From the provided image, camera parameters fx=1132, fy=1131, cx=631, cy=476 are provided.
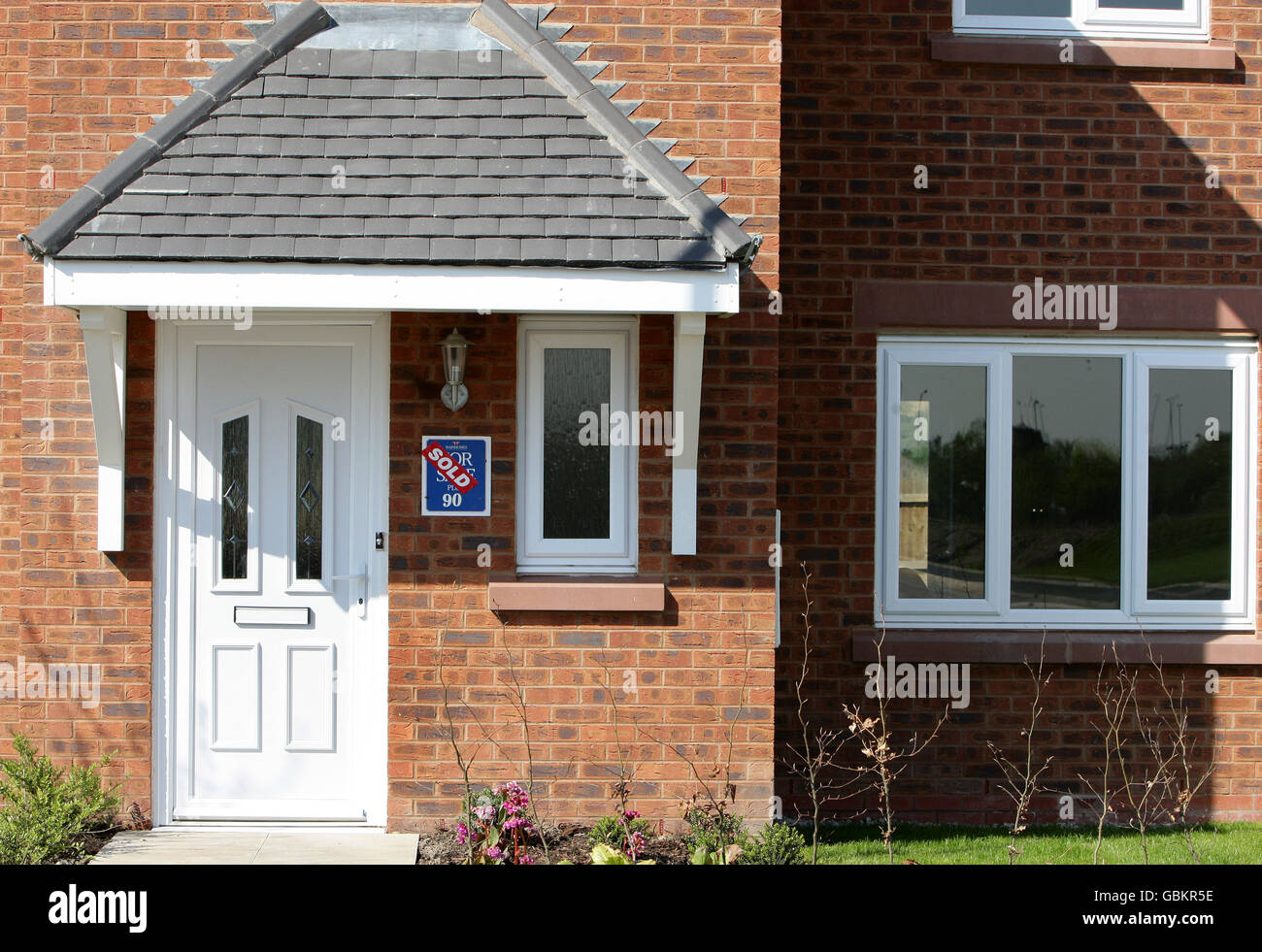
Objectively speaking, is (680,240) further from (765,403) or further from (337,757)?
(337,757)

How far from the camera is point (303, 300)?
4.99 meters

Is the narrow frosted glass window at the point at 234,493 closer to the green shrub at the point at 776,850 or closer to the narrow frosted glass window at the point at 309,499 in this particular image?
the narrow frosted glass window at the point at 309,499

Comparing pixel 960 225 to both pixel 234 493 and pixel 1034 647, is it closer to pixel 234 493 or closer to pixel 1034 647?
pixel 1034 647

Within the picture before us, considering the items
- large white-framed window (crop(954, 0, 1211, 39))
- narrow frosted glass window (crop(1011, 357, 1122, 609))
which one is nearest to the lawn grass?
narrow frosted glass window (crop(1011, 357, 1122, 609))

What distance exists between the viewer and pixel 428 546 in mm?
5750

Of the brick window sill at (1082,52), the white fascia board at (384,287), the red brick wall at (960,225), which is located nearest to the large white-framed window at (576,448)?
the white fascia board at (384,287)

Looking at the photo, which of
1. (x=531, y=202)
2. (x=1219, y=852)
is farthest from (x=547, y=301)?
(x=1219, y=852)

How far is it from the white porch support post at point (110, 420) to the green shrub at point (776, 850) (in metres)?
3.43

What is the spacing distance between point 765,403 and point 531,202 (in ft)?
5.18

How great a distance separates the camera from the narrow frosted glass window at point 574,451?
Result: 5.86 metres

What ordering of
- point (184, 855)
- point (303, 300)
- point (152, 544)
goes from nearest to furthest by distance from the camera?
point (303, 300), point (184, 855), point (152, 544)

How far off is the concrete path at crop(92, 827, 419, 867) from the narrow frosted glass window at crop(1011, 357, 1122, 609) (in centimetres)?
390

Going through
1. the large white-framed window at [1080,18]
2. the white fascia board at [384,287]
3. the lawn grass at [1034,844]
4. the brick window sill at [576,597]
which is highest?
the large white-framed window at [1080,18]

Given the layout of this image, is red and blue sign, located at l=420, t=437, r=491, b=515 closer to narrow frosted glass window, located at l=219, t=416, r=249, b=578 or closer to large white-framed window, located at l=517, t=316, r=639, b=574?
large white-framed window, located at l=517, t=316, r=639, b=574
